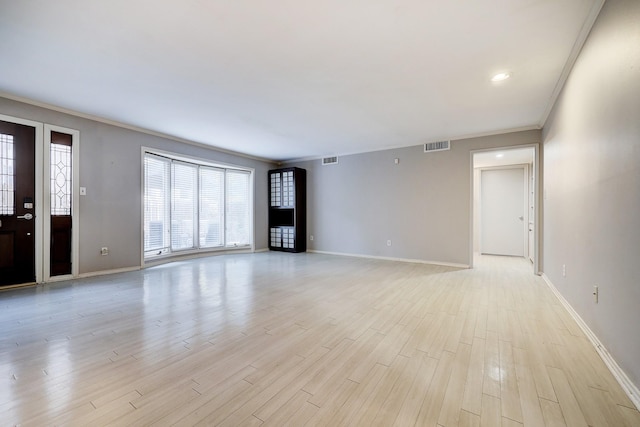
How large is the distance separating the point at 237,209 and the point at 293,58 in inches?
204

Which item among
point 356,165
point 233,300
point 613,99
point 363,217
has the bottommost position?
point 233,300

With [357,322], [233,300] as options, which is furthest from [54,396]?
[357,322]

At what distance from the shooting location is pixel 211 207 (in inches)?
262

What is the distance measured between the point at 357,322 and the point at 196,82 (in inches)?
128

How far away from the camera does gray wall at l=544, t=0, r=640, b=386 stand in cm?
157

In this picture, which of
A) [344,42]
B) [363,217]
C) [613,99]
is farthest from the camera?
[363,217]

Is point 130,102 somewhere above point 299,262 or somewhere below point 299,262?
above

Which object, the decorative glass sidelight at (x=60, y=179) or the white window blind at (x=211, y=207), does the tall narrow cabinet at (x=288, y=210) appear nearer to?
the white window blind at (x=211, y=207)

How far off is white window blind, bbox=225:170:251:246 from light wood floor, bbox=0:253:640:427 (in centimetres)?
350

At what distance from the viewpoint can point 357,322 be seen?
259cm

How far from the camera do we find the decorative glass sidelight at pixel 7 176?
3.58m

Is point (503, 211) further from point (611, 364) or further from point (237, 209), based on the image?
point (237, 209)

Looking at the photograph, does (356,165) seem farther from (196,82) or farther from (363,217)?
(196,82)

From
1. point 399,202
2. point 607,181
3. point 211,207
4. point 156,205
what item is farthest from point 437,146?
point 156,205
